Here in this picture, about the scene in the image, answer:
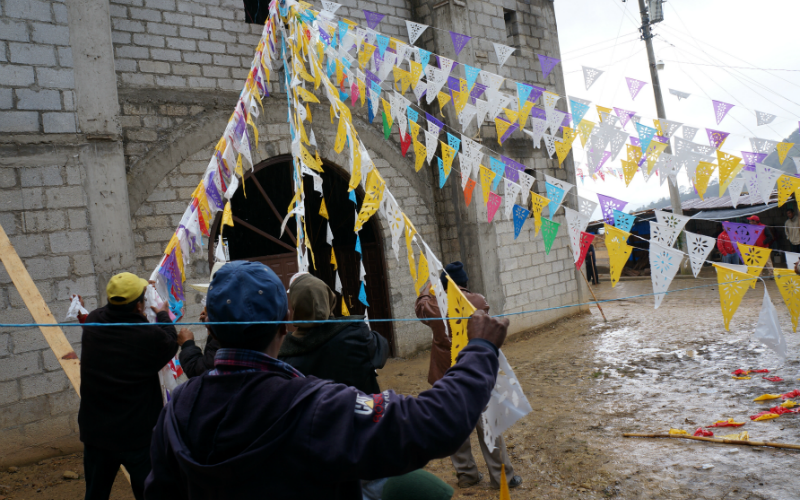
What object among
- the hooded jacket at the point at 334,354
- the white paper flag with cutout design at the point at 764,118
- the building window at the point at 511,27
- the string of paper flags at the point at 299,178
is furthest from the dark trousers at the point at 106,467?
the building window at the point at 511,27

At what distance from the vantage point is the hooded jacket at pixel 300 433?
1214 millimetres

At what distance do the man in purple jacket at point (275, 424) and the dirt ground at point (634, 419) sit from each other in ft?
9.32

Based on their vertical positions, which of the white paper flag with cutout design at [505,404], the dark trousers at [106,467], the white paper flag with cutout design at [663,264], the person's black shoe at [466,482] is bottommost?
the person's black shoe at [466,482]

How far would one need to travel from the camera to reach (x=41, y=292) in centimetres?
500

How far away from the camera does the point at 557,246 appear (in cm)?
1050

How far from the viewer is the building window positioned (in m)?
10.1

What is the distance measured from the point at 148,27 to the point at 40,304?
3981mm

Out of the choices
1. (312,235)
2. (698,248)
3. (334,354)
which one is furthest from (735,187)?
(312,235)

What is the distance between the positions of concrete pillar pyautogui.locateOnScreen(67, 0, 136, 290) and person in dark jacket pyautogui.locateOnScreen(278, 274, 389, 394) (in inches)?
150

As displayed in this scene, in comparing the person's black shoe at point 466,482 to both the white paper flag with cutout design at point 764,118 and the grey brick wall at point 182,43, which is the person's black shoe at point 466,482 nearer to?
the white paper flag with cutout design at point 764,118

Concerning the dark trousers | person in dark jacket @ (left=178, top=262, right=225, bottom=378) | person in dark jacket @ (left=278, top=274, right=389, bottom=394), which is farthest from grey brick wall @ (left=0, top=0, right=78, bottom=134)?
person in dark jacket @ (left=278, top=274, right=389, bottom=394)

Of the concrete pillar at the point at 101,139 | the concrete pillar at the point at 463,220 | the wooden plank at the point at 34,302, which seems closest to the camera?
the wooden plank at the point at 34,302

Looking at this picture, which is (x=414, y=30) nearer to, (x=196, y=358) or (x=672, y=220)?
(x=672, y=220)

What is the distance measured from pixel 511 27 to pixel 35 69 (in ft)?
27.5
